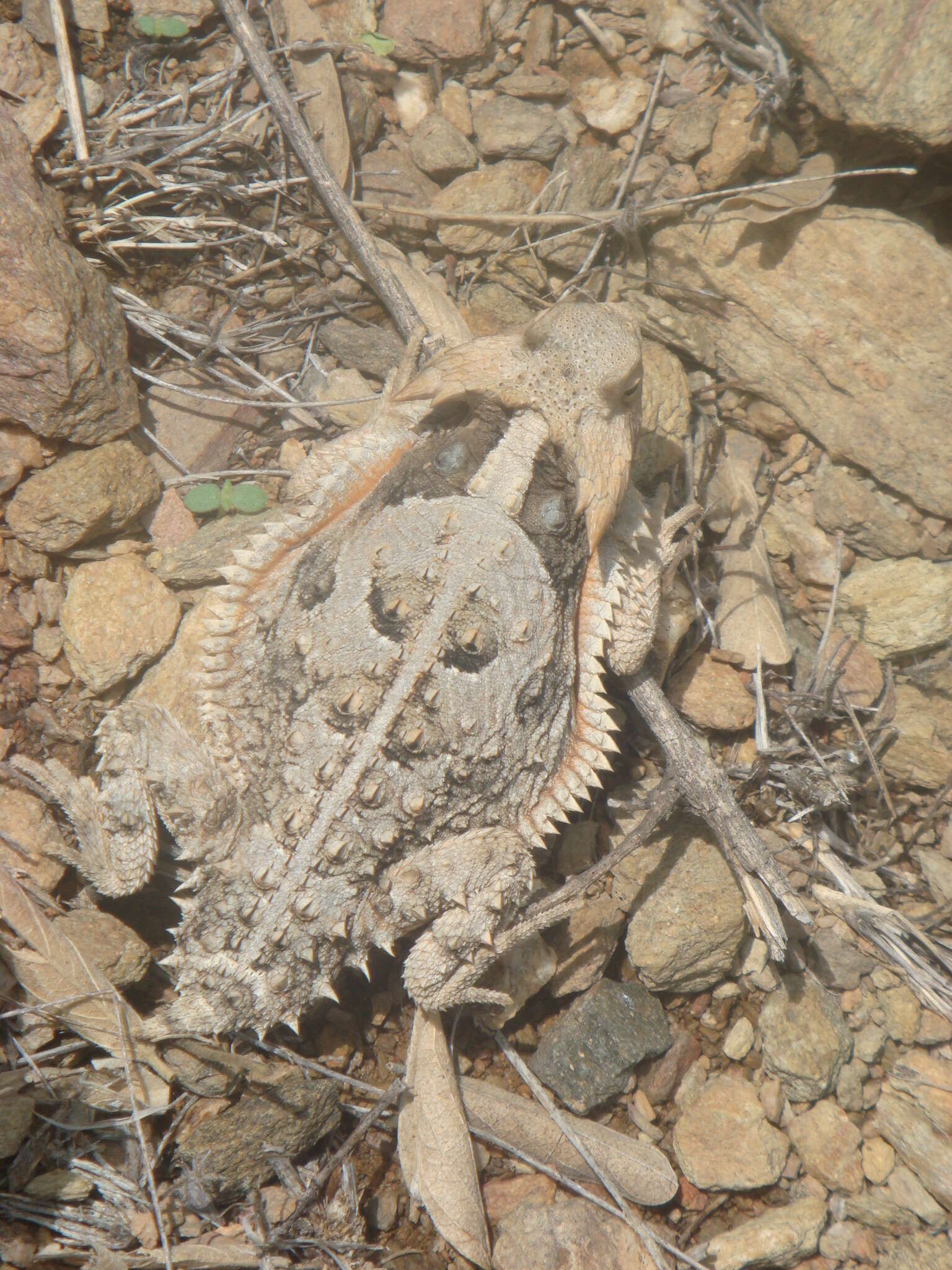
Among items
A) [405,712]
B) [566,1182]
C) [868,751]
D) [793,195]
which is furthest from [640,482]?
[566,1182]

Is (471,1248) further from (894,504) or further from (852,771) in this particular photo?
(894,504)

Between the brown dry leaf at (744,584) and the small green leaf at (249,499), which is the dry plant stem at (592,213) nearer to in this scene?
the brown dry leaf at (744,584)

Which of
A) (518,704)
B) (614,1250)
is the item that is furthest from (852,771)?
(614,1250)

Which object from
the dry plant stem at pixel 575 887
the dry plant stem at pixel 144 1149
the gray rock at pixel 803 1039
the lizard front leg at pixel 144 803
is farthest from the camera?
the gray rock at pixel 803 1039

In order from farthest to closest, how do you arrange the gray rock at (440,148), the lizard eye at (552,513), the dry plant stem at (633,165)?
the gray rock at (440,148) → the dry plant stem at (633,165) → the lizard eye at (552,513)

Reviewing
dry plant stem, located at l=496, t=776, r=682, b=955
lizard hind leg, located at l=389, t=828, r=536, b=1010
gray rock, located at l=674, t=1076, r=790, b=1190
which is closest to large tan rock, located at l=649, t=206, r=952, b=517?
dry plant stem, located at l=496, t=776, r=682, b=955

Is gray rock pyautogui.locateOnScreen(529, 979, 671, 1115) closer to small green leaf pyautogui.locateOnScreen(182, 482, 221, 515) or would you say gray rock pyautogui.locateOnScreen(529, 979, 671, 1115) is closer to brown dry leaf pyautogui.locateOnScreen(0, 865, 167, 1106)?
brown dry leaf pyautogui.locateOnScreen(0, 865, 167, 1106)

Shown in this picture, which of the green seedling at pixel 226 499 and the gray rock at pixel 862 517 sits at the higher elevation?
the gray rock at pixel 862 517

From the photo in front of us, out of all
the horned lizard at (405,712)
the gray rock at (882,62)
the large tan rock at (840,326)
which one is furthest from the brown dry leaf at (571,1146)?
the gray rock at (882,62)

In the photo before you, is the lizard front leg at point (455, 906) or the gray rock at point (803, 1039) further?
the gray rock at point (803, 1039)
